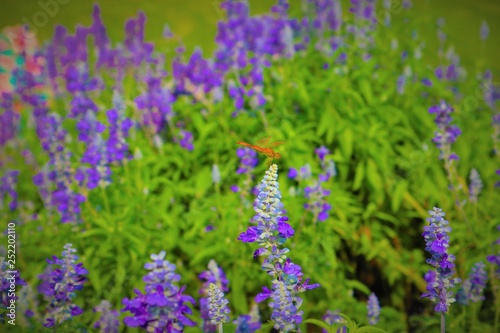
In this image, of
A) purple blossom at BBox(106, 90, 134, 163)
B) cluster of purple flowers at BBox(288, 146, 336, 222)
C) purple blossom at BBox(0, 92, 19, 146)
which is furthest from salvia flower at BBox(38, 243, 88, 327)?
purple blossom at BBox(0, 92, 19, 146)

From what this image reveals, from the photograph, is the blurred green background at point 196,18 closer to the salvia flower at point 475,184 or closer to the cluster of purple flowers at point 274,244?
the salvia flower at point 475,184

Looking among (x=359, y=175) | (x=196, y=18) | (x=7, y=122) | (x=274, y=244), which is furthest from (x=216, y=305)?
(x=196, y=18)

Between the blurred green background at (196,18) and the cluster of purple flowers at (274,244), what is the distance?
3.58 m

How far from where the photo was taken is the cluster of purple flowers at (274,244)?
74.0 inches

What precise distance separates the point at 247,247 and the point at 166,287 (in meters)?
1.65

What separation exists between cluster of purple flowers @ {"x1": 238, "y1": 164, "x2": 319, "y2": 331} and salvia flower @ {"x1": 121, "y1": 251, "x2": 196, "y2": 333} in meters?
0.25

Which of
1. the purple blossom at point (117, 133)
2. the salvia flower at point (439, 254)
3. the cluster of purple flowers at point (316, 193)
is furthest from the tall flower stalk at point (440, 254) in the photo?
the purple blossom at point (117, 133)

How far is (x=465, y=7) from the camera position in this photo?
22.3 feet

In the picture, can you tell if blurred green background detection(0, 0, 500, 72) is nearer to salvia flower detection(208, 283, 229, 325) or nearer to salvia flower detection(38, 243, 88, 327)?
salvia flower detection(38, 243, 88, 327)

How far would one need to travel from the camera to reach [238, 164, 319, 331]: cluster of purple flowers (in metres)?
1.88

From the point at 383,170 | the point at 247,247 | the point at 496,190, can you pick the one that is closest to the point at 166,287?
the point at 247,247

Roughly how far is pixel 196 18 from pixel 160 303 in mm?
4752

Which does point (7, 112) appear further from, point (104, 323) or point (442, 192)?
point (442, 192)

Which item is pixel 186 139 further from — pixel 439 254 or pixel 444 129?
pixel 439 254
